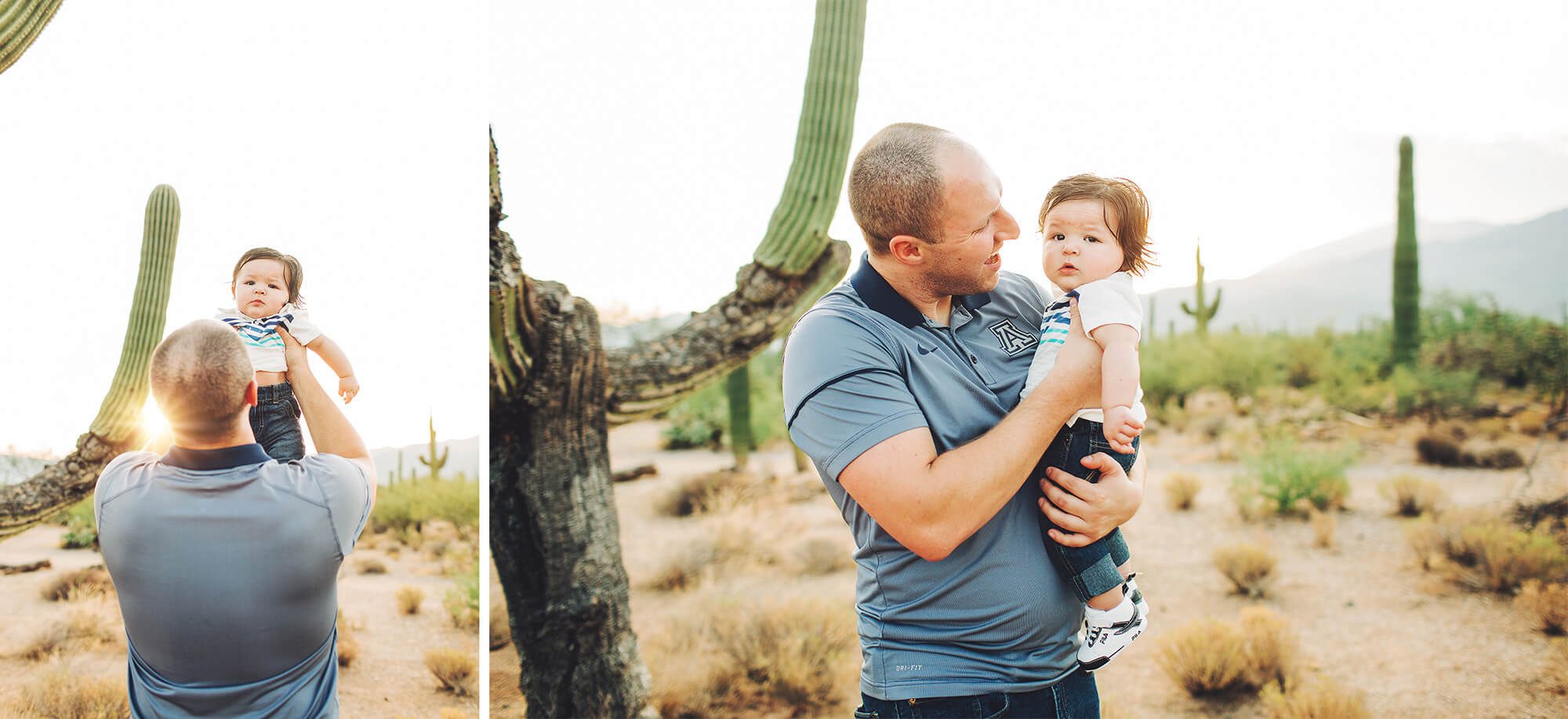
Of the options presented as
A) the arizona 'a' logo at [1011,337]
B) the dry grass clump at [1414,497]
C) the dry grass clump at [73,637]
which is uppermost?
the arizona 'a' logo at [1011,337]

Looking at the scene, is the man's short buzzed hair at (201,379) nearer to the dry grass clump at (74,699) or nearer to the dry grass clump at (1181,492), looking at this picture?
the dry grass clump at (74,699)

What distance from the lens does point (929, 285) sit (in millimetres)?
1898

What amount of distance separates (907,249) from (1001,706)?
2.78ft

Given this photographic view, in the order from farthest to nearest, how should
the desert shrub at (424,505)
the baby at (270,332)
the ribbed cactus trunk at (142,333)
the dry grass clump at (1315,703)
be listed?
the desert shrub at (424,505)
the dry grass clump at (1315,703)
the ribbed cactus trunk at (142,333)
the baby at (270,332)

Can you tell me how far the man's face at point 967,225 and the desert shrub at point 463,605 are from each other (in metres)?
5.65

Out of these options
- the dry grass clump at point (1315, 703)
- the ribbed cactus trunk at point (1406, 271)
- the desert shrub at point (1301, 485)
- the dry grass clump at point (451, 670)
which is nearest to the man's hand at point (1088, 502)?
the dry grass clump at point (1315, 703)

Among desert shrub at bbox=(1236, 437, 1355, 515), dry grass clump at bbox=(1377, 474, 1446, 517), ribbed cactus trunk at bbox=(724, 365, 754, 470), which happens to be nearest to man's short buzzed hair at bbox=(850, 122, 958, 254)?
desert shrub at bbox=(1236, 437, 1355, 515)

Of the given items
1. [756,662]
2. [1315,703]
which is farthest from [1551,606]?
[756,662]

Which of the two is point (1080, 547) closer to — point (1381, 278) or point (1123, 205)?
point (1123, 205)

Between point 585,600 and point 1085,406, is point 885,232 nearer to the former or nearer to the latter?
point 1085,406

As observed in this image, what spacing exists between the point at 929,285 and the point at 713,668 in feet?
15.8

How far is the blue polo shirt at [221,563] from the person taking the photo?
2221mm

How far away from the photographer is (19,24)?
3.56 meters

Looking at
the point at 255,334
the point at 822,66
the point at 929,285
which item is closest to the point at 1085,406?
the point at 929,285
